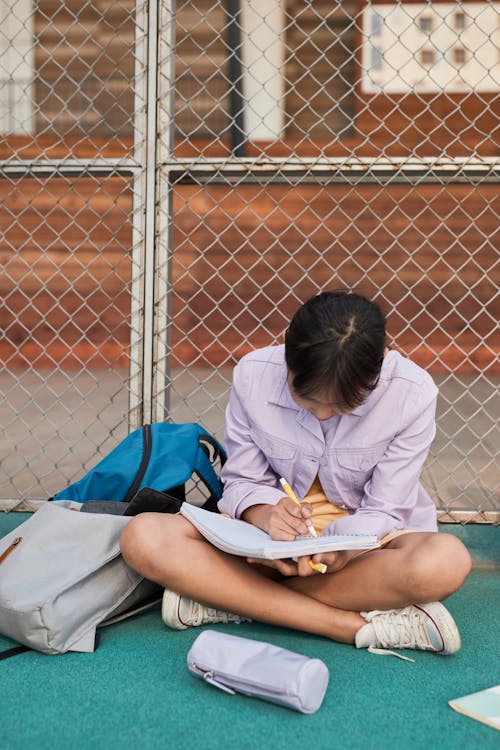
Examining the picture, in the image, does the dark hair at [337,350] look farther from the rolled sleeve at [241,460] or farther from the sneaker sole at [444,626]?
the sneaker sole at [444,626]

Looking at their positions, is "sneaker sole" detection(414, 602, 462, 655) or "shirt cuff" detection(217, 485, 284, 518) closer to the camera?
"sneaker sole" detection(414, 602, 462, 655)

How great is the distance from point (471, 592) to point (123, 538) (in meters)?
0.88

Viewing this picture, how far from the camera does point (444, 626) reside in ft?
4.80

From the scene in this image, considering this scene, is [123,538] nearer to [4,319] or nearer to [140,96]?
[140,96]

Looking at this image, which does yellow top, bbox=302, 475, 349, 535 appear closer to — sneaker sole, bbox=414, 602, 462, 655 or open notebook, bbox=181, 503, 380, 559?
open notebook, bbox=181, 503, 380, 559

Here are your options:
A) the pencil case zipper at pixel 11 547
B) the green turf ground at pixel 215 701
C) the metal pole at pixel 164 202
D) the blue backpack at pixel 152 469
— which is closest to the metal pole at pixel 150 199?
the metal pole at pixel 164 202

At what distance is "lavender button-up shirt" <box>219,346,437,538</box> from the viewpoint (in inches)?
61.3

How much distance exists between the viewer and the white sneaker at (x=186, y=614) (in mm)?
1544

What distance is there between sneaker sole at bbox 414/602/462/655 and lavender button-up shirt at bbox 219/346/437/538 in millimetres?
164

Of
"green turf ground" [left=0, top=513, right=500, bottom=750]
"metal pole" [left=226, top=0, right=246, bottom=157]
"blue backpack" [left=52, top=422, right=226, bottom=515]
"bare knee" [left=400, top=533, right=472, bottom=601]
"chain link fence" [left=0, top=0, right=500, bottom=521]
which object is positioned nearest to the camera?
"green turf ground" [left=0, top=513, right=500, bottom=750]

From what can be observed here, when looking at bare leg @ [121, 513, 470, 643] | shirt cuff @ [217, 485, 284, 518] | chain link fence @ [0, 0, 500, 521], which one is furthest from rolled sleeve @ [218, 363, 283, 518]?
chain link fence @ [0, 0, 500, 521]

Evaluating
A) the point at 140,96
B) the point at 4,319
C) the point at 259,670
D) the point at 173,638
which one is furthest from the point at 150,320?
the point at 4,319

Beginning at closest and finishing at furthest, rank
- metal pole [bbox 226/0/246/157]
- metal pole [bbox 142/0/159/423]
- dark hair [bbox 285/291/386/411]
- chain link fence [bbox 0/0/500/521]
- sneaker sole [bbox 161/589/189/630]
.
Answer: dark hair [bbox 285/291/386/411] → sneaker sole [bbox 161/589/189/630] → metal pole [bbox 142/0/159/423] → metal pole [bbox 226/0/246/157] → chain link fence [bbox 0/0/500/521]

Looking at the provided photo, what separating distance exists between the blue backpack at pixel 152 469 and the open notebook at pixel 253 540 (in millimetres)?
213
